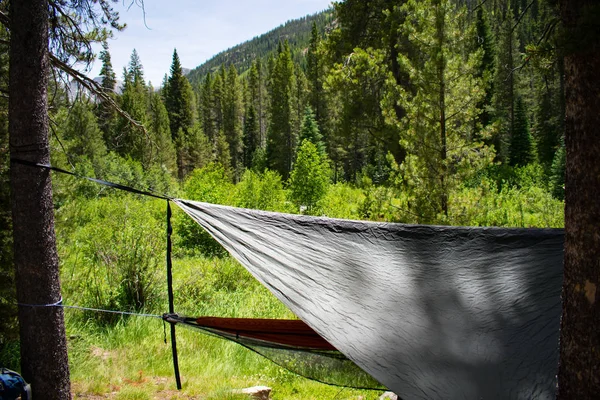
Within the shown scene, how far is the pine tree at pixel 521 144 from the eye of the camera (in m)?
26.6

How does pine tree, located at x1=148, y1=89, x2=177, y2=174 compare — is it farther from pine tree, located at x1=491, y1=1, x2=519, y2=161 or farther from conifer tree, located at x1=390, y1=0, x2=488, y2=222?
conifer tree, located at x1=390, y1=0, x2=488, y2=222

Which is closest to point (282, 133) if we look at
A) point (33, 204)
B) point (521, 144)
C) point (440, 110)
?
point (521, 144)

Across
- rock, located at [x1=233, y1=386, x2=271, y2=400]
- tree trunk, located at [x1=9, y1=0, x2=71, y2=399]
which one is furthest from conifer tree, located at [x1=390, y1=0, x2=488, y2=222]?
tree trunk, located at [x1=9, y1=0, x2=71, y2=399]

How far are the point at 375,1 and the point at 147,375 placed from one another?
376 inches

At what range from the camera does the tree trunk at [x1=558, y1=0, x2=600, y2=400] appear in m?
1.78

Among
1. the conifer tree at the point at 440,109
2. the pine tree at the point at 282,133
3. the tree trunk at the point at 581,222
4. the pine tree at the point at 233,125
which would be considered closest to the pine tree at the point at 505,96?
the pine tree at the point at 282,133

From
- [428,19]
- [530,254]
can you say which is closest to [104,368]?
[530,254]

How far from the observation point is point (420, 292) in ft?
9.37

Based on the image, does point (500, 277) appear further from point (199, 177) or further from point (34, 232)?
point (199, 177)

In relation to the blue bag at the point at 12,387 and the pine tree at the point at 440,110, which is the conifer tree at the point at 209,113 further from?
the blue bag at the point at 12,387

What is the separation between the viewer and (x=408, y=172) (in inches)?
229

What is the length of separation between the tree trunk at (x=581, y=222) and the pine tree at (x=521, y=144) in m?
27.1

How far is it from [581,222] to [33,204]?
292cm

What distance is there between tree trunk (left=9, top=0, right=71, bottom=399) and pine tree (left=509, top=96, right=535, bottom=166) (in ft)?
90.7
